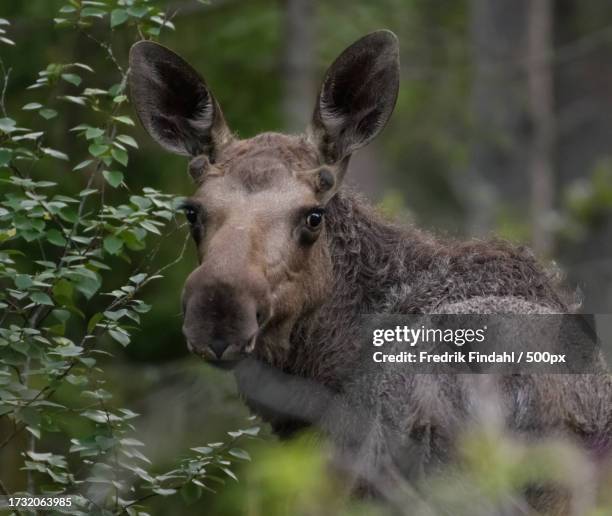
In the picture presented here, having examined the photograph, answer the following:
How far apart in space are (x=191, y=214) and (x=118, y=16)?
4.12ft

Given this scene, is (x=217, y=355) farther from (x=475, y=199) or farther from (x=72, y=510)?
(x=475, y=199)

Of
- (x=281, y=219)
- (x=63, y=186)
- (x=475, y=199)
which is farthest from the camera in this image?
(x=475, y=199)

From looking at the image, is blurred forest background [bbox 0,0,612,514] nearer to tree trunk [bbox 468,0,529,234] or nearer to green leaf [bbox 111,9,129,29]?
tree trunk [bbox 468,0,529,234]

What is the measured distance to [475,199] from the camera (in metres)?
19.9

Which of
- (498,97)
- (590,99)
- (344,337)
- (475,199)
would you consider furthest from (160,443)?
(590,99)

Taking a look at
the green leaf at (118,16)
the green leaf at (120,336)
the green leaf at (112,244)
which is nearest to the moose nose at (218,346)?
the green leaf at (120,336)

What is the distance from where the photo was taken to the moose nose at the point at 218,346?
6492mm

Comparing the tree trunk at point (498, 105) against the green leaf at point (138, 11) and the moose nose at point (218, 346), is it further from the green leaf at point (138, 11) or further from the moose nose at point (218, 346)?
the moose nose at point (218, 346)

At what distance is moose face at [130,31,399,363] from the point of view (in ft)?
21.6

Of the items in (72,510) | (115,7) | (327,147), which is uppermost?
(115,7)

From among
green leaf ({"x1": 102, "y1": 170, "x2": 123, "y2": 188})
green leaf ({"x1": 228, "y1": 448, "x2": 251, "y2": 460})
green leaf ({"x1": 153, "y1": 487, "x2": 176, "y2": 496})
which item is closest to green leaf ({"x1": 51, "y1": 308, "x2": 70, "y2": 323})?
green leaf ({"x1": 102, "y1": 170, "x2": 123, "y2": 188})

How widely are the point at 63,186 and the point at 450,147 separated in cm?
849

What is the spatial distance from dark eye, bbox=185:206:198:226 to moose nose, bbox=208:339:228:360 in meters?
1.11

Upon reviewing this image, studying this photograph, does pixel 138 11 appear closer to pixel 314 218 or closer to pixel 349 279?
pixel 314 218
